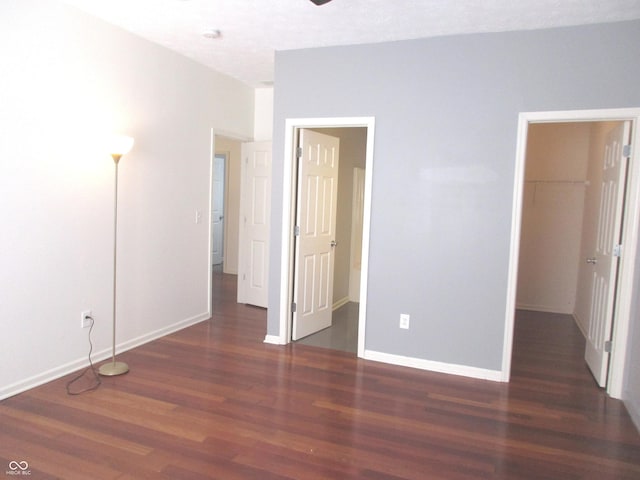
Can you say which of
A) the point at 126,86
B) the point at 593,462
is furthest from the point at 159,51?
the point at 593,462

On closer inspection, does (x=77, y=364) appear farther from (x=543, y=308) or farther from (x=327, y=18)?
(x=543, y=308)

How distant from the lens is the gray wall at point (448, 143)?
3.38 m

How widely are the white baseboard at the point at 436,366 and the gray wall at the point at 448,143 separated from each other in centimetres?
4

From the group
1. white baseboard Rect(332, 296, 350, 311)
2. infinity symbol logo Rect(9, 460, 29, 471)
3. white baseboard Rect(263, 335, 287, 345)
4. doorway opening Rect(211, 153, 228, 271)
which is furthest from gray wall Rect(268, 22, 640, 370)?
doorway opening Rect(211, 153, 228, 271)

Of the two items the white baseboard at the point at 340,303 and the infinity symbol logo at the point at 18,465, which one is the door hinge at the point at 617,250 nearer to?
the white baseboard at the point at 340,303

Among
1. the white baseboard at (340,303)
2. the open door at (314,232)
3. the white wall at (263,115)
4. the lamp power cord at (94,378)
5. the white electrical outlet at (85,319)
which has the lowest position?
the lamp power cord at (94,378)

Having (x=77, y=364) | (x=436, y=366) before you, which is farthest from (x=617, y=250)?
(x=77, y=364)

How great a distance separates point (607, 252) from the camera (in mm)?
3576

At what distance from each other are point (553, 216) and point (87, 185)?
5426 mm

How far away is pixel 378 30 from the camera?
355 cm

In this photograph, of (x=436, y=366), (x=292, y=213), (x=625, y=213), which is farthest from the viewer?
(x=292, y=213)

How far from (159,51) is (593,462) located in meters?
4.42

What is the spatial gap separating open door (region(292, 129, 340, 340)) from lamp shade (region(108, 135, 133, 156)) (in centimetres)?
150

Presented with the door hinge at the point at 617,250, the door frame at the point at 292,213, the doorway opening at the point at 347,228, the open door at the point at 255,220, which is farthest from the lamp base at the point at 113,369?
the door hinge at the point at 617,250
